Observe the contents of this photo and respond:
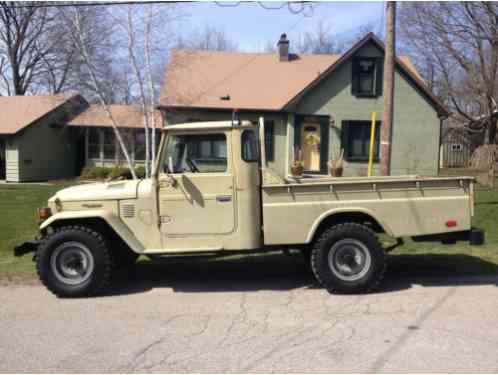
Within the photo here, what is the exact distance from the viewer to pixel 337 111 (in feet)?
66.1

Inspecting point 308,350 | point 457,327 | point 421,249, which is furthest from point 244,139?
point 421,249

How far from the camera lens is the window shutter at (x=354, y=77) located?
20.0m

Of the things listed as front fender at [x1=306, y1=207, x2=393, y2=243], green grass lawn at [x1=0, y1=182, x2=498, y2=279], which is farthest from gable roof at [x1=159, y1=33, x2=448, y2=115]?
front fender at [x1=306, y1=207, x2=393, y2=243]

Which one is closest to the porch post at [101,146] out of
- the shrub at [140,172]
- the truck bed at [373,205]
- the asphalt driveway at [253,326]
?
the shrub at [140,172]

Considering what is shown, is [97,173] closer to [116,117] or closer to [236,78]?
[116,117]

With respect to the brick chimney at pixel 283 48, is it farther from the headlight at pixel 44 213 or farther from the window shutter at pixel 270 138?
the headlight at pixel 44 213

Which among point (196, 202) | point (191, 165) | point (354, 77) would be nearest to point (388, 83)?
point (191, 165)

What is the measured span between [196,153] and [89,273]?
2043mm

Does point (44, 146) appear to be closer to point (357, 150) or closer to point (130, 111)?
Answer: point (130, 111)

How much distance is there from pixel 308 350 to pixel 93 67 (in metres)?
15.4

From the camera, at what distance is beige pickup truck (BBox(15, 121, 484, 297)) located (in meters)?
6.04

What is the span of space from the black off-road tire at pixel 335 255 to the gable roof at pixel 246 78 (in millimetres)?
13919

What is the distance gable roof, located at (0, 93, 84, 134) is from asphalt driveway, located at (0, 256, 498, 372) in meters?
17.7

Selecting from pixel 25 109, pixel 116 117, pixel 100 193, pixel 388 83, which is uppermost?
pixel 25 109
